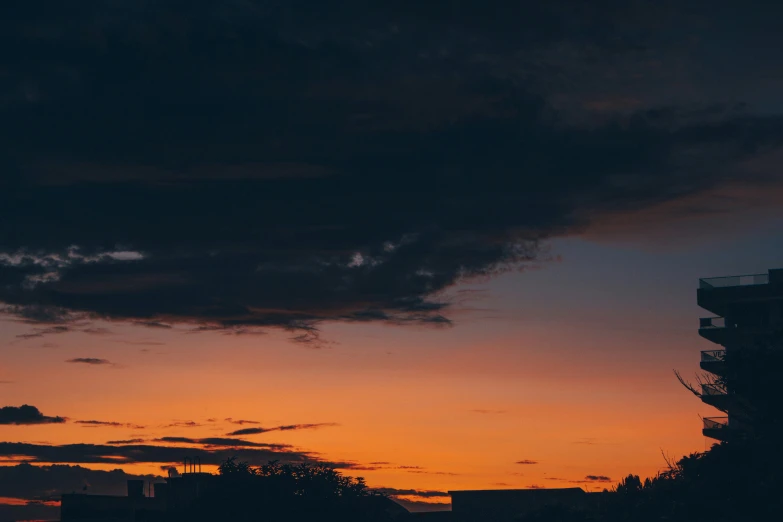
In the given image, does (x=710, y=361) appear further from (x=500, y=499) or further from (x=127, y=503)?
(x=127, y=503)

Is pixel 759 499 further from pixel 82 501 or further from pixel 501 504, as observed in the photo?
pixel 82 501

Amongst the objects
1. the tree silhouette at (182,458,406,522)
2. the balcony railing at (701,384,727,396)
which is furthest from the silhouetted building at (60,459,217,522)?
the balcony railing at (701,384,727,396)

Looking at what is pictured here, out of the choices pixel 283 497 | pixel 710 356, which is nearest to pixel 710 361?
pixel 710 356

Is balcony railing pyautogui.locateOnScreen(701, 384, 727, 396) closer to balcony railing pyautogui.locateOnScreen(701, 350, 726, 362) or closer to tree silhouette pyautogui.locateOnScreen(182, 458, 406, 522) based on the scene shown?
balcony railing pyautogui.locateOnScreen(701, 350, 726, 362)

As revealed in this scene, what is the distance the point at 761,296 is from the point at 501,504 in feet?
138

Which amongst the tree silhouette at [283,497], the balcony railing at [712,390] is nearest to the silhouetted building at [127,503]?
the tree silhouette at [283,497]

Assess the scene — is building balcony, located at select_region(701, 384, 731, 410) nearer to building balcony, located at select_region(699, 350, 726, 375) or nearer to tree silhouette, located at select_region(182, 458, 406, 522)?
building balcony, located at select_region(699, 350, 726, 375)

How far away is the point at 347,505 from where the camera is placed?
9400 cm

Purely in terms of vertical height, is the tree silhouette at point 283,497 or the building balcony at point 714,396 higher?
the building balcony at point 714,396

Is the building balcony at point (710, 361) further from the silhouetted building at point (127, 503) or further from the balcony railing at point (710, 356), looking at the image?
the silhouetted building at point (127, 503)

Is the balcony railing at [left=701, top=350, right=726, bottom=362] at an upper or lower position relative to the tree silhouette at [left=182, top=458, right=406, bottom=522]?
upper

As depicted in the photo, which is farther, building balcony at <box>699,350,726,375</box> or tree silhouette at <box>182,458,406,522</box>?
building balcony at <box>699,350,726,375</box>

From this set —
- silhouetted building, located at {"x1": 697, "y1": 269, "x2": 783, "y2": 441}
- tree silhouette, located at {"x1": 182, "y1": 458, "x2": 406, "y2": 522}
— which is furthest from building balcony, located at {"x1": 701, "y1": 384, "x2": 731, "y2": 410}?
tree silhouette, located at {"x1": 182, "y1": 458, "x2": 406, "y2": 522}

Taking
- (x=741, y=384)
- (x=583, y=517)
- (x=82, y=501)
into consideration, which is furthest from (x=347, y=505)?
(x=82, y=501)
